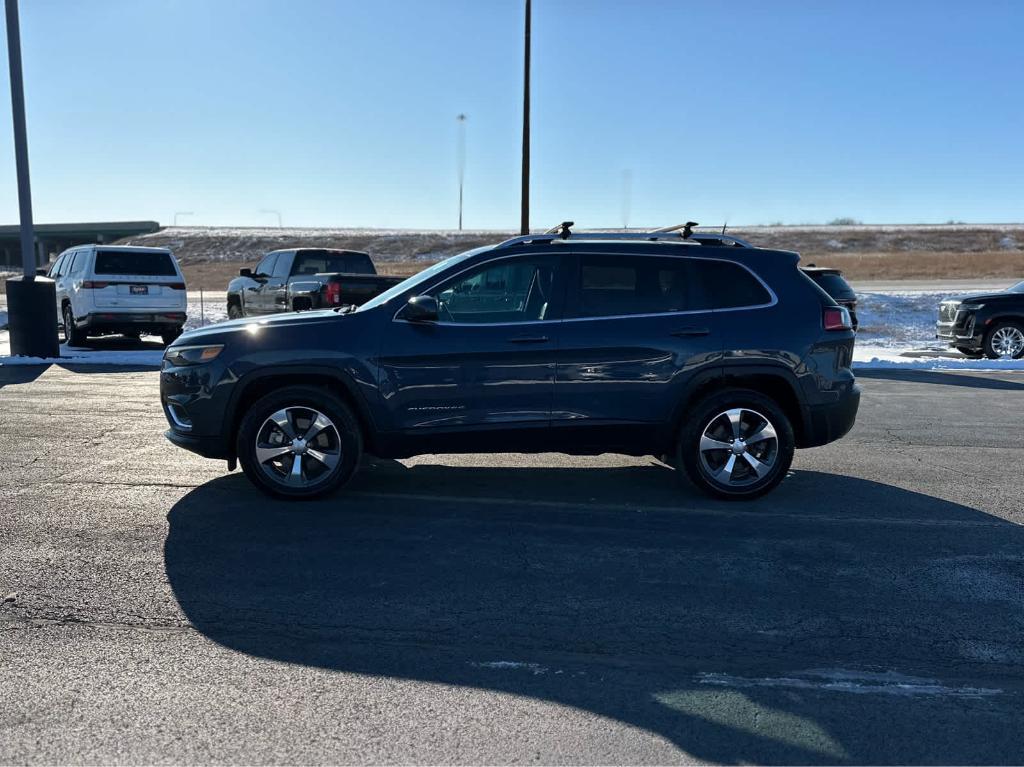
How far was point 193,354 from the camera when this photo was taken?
6.41 metres

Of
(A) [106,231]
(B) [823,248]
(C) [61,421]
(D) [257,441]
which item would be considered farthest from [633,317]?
(A) [106,231]

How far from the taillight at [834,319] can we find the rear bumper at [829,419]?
1.53 ft

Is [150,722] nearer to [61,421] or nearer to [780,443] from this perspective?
[780,443]

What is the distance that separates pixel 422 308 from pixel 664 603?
2638 mm

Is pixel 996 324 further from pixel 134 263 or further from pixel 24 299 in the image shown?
pixel 24 299

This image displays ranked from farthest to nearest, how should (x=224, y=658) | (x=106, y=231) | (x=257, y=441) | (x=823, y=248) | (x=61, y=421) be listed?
(x=106, y=231)
(x=823, y=248)
(x=61, y=421)
(x=257, y=441)
(x=224, y=658)

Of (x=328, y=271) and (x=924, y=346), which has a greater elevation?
(x=328, y=271)

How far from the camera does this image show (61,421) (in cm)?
943

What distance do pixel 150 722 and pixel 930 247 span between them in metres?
72.3

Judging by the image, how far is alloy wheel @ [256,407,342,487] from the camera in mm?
6363

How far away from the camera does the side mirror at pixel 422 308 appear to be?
620 cm

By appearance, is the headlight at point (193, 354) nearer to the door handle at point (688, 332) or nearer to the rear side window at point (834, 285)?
the door handle at point (688, 332)

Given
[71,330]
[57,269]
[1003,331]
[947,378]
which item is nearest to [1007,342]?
[1003,331]

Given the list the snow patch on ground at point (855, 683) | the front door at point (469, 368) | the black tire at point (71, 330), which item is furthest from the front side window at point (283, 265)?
the snow patch on ground at point (855, 683)
